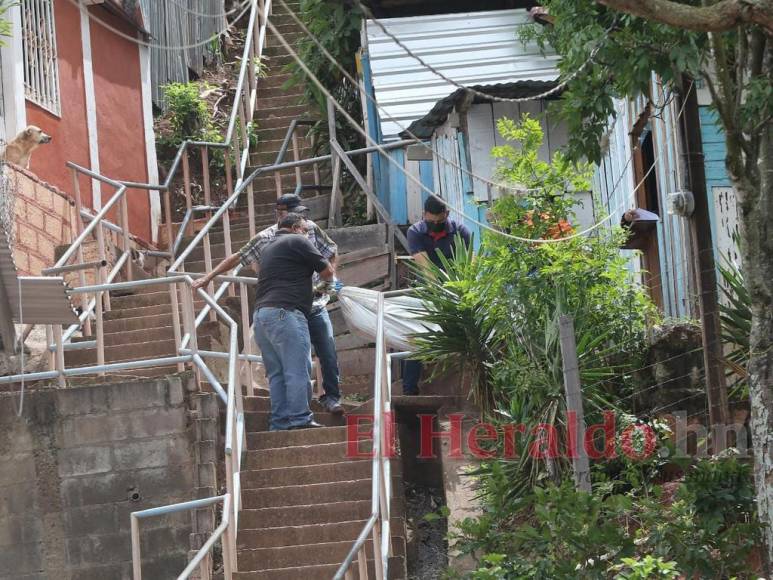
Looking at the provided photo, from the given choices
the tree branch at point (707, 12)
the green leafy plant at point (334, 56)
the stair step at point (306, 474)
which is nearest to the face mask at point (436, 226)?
the stair step at point (306, 474)

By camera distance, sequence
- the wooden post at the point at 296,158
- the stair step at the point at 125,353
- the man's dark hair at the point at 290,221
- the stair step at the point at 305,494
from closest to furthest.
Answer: the stair step at the point at 305,494 → the man's dark hair at the point at 290,221 → the stair step at the point at 125,353 → the wooden post at the point at 296,158

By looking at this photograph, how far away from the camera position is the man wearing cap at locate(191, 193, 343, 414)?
11352 millimetres

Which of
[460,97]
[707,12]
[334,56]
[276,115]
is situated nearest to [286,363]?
[707,12]

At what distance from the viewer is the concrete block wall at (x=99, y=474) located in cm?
1093

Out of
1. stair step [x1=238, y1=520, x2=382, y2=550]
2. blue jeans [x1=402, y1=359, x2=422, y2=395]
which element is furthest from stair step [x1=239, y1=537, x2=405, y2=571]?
blue jeans [x1=402, y1=359, x2=422, y2=395]

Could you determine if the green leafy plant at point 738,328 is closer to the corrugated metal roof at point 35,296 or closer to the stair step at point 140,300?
the corrugated metal roof at point 35,296

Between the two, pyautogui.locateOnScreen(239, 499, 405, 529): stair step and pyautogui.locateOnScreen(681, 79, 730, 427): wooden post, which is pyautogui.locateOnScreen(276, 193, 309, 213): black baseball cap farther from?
pyautogui.locateOnScreen(681, 79, 730, 427): wooden post

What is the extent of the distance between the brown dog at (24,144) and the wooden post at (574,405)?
6699mm

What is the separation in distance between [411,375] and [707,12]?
484 centimetres

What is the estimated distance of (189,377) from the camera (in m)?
11.2

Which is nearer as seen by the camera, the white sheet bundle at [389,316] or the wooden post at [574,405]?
the wooden post at [574,405]

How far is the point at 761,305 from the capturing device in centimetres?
865

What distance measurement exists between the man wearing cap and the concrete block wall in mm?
870

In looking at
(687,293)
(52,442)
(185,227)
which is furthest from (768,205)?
(185,227)
